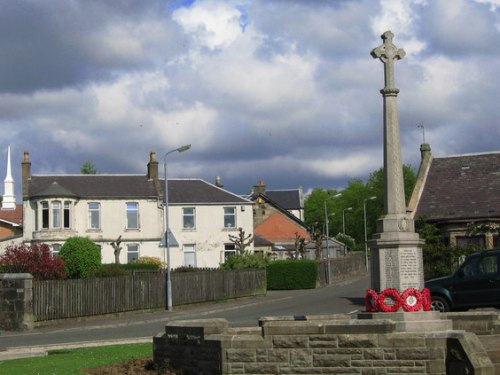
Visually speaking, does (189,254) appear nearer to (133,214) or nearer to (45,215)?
(133,214)

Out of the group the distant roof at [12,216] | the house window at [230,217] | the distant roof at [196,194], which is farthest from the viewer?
the distant roof at [12,216]

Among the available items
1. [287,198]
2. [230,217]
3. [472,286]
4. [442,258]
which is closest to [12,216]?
[230,217]

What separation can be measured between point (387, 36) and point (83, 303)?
64.1ft

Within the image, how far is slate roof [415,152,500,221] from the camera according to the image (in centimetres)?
3791

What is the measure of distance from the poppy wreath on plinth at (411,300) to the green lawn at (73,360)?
203 inches

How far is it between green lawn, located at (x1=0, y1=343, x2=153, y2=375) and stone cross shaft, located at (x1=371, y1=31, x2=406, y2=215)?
5.75m

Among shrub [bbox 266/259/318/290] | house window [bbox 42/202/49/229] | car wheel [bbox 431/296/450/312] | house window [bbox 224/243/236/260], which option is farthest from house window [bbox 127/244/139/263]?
car wheel [bbox 431/296/450/312]

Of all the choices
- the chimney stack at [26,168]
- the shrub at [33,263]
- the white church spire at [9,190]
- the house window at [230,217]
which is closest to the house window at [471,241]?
the shrub at [33,263]

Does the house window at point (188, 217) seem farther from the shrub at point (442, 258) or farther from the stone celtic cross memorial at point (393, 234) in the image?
the stone celtic cross memorial at point (393, 234)

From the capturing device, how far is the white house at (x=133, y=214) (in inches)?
2168

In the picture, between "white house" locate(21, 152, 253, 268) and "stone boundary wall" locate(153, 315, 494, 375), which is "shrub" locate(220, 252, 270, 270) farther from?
"stone boundary wall" locate(153, 315, 494, 375)

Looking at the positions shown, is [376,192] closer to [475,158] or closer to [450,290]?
[475,158]

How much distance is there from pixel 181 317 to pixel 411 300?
18833 mm

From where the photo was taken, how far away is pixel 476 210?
124ft
